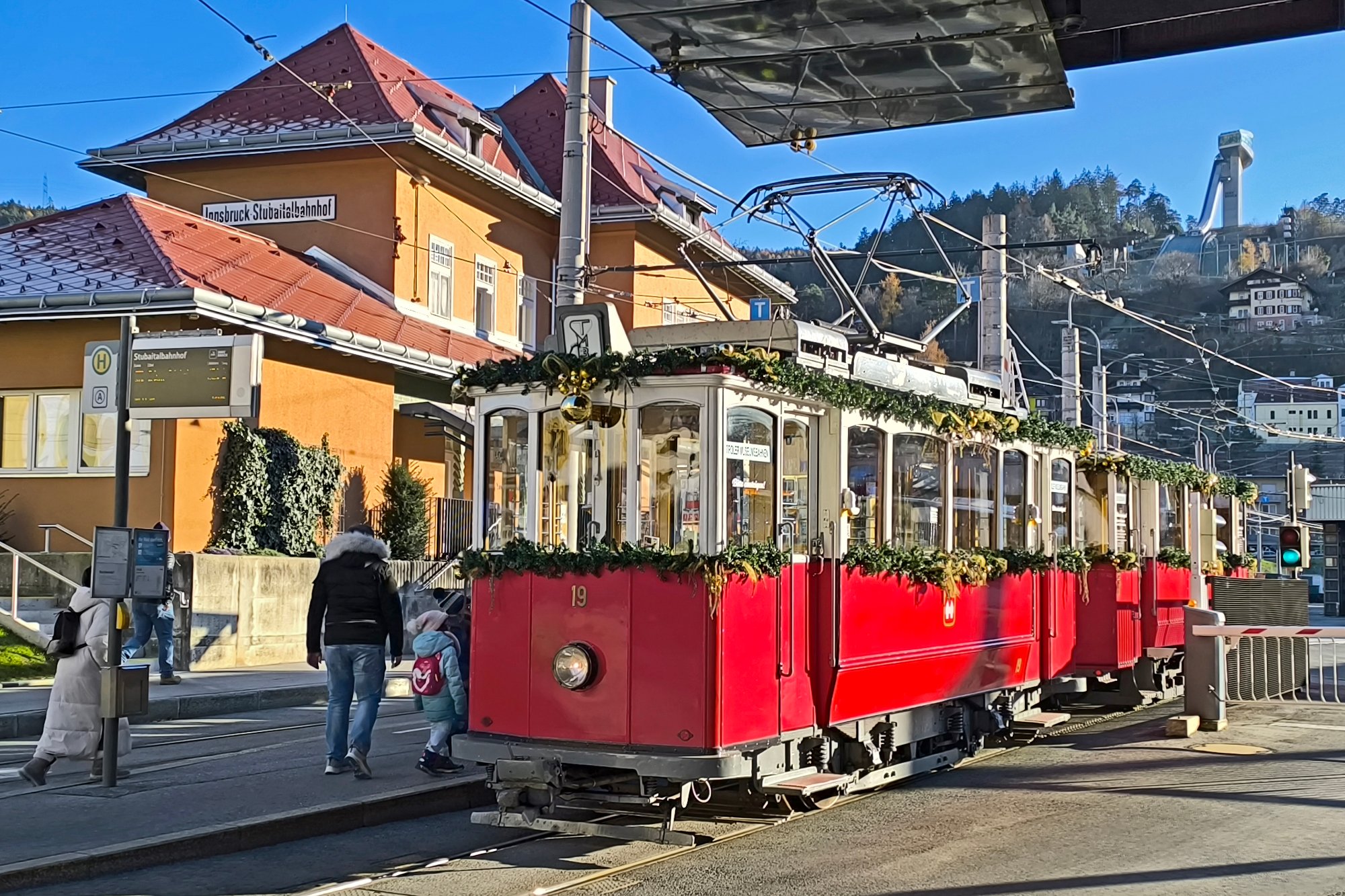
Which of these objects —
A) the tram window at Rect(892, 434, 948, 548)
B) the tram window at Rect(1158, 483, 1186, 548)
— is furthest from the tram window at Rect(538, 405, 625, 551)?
the tram window at Rect(1158, 483, 1186, 548)

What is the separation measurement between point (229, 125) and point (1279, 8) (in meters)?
24.3

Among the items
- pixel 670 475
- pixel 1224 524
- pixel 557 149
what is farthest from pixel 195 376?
pixel 557 149

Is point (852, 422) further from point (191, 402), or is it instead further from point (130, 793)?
point (191, 402)

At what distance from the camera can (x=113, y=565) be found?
10.3 m

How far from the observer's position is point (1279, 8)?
9680 mm

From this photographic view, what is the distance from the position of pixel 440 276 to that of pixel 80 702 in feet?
65.9

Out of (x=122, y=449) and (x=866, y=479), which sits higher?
(x=122, y=449)

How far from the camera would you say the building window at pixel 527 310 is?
33594mm

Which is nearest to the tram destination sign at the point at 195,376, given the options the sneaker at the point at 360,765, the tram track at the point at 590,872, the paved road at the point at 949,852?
the sneaker at the point at 360,765

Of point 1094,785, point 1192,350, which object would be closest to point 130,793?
point 1094,785

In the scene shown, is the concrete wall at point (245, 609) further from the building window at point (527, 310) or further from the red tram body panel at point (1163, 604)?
the building window at point (527, 310)

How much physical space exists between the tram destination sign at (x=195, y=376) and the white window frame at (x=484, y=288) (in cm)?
1715

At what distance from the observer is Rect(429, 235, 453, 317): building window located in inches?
1166

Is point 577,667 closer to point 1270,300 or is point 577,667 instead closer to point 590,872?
point 590,872
